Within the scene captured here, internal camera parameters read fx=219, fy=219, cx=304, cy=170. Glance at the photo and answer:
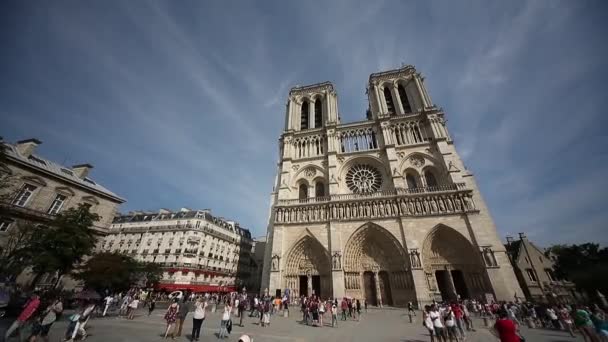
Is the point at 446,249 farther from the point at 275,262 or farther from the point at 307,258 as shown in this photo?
the point at 275,262

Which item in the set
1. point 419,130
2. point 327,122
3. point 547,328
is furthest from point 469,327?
point 327,122

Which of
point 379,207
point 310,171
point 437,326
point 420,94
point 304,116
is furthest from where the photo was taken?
point 304,116

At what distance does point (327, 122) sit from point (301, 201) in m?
9.24

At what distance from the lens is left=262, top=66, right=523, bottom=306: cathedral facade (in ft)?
49.3

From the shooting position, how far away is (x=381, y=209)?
17453 mm

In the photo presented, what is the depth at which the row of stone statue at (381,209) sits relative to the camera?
53.7 ft

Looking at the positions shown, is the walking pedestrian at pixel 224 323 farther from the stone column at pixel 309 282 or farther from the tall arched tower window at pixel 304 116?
the tall arched tower window at pixel 304 116

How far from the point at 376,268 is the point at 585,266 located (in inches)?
898

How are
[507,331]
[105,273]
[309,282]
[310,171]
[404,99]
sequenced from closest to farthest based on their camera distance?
[507,331]
[105,273]
[309,282]
[310,171]
[404,99]

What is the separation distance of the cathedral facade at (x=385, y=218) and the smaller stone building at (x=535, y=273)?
13.1 m

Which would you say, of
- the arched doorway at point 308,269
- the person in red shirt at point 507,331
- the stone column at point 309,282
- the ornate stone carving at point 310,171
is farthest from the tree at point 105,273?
the person in red shirt at point 507,331

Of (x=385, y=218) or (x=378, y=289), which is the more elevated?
(x=385, y=218)

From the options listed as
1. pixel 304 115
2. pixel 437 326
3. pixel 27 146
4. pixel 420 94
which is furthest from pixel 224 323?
pixel 420 94

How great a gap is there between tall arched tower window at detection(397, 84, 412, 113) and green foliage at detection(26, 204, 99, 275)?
27818 millimetres
